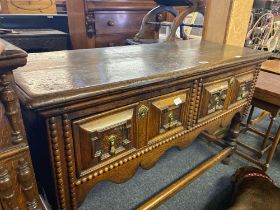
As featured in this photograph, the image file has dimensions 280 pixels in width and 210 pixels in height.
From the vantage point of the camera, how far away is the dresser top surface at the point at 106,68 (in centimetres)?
56

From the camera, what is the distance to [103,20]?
6.65 feet

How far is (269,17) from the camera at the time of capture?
3.46 m

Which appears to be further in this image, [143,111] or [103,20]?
[103,20]

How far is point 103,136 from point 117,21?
64.6 inches

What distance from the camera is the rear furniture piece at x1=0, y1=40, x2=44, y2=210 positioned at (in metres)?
0.44

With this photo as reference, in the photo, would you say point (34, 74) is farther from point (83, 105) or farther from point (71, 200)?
point (71, 200)

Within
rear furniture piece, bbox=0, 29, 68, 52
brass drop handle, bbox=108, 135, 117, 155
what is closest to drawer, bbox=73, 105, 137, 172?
brass drop handle, bbox=108, 135, 117, 155

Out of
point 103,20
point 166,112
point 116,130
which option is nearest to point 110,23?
point 103,20

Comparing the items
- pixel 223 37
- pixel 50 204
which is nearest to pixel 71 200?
pixel 50 204

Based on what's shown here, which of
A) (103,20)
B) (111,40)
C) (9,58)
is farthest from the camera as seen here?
(111,40)

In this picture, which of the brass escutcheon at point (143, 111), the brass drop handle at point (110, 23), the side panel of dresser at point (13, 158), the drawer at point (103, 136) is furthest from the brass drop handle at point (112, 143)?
the brass drop handle at point (110, 23)

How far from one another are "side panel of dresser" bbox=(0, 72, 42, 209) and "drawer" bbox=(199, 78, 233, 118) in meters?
0.71

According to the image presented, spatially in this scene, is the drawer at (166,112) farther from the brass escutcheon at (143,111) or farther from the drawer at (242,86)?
the drawer at (242,86)

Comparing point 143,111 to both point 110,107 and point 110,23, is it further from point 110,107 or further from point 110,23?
point 110,23
